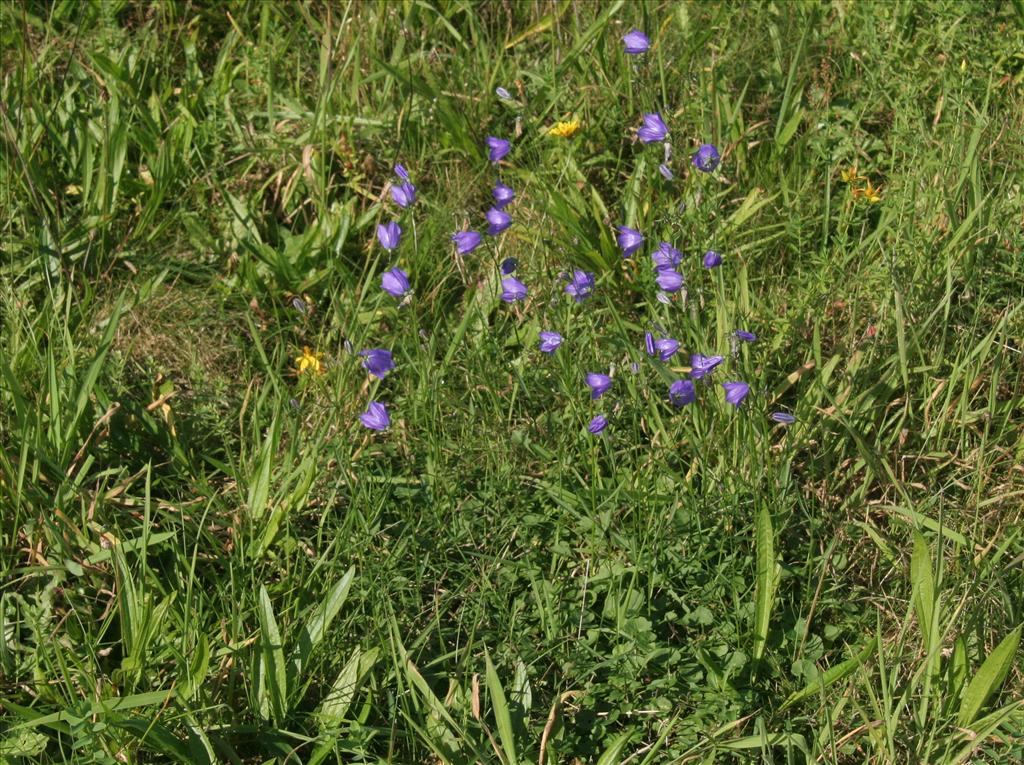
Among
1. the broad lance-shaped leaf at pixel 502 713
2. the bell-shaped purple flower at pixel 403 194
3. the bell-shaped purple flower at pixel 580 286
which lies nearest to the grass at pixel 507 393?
the broad lance-shaped leaf at pixel 502 713

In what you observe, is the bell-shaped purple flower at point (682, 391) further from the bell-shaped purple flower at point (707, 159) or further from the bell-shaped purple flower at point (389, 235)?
the bell-shaped purple flower at point (389, 235)

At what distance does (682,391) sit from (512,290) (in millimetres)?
538

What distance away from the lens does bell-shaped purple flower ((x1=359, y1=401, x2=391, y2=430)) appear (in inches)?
97.9

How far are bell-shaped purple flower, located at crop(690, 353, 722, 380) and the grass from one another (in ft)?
0.29

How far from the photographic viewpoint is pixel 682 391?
2316 mm

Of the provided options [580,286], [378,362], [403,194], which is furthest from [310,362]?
[580,286]

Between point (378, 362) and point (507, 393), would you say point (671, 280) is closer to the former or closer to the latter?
point (507, 393)

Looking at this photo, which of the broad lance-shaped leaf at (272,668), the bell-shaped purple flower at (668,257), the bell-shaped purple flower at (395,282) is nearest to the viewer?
the broad lance-shaped leaf at (272,668)

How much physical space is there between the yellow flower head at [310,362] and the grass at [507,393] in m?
0.06

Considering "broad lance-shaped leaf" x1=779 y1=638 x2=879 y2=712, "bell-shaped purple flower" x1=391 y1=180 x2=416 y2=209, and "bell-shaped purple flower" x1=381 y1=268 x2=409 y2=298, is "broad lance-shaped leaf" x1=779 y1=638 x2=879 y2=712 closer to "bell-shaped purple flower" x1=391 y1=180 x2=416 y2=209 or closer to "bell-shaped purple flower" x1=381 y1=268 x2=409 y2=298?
"bell-shaped purple flower" x1=381 y1=268 x2=409 y2=298

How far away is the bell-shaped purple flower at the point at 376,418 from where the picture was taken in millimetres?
2486

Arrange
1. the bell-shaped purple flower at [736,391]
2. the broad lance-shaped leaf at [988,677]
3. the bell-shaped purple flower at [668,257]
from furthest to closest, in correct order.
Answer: the bell-shaped purple flower at [668,257], the bell-shaped purple flower at [736,391], the broad lance-shaped leaf at [988,677]

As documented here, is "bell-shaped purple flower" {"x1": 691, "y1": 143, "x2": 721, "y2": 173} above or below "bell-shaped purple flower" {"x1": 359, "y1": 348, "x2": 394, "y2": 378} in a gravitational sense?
above

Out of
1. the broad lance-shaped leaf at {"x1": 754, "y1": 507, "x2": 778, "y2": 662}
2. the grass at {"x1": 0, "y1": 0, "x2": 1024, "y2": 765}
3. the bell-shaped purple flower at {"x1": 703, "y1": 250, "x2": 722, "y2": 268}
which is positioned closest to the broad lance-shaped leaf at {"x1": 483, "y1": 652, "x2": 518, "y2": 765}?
the grass at {"x1": 0, "y1": 0, "x2": 1024, "y2": 765}
